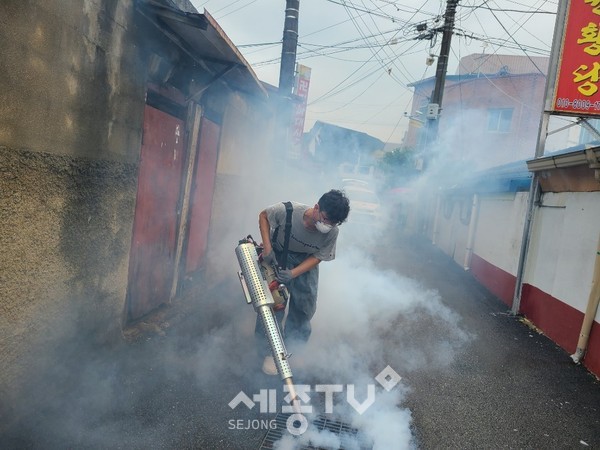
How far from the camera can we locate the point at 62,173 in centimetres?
296

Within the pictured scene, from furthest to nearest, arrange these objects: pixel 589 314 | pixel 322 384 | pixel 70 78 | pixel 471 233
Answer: pixel 471 233, pixel 589 314, pixel 322 384, pixel 70 78

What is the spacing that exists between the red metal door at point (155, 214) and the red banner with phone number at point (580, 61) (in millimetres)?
5961

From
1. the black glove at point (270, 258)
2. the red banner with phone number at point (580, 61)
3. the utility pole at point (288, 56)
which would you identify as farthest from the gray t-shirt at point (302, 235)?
the utility pole at point (288, 56)

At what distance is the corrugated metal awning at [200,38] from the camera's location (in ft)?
12.3

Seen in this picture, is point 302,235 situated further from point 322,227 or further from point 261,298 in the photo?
point 261,298

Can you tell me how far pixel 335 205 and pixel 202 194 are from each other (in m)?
3.55

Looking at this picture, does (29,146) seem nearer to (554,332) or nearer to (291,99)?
(554,332)

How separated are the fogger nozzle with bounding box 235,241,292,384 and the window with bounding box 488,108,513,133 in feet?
92.8

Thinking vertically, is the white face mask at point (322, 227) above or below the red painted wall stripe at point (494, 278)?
above

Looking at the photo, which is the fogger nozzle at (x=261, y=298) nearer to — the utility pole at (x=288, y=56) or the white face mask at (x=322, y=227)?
the white face mask at (x=322, y=227)

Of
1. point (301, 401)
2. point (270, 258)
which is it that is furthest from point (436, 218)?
point (301, 401)

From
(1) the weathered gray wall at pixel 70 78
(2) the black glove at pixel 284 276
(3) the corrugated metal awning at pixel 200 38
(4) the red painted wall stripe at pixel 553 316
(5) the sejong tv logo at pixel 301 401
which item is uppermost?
(3) the corrugated metal awning at pixel 200 38

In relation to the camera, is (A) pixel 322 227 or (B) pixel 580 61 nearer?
(A) pixel 322 227

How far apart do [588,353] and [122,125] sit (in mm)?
6041
